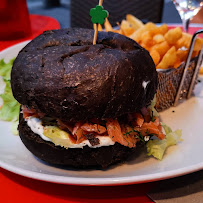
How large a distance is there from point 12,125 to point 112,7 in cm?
325

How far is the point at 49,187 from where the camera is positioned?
175 centimetres

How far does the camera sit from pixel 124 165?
1.94 m

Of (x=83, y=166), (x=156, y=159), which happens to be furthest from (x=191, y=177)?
(x=83, y=166)

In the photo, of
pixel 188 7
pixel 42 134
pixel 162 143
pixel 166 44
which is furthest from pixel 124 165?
pixel 188 7

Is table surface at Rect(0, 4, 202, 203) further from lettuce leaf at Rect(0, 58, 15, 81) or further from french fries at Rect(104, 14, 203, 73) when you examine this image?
lettuce leaf at Rect(0, 58, 15, 81)

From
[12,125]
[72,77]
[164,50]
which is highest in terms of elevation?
[72,77]

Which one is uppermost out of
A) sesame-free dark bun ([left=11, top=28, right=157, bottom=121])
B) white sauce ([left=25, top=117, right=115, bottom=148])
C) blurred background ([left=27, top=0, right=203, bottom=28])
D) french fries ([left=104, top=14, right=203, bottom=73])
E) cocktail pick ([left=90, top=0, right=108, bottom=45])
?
cocktail pick ([left=90, top=0, right=108, bottom=45])

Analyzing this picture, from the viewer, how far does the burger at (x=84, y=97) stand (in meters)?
1.64

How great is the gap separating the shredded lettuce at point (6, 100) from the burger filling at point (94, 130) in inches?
20.9

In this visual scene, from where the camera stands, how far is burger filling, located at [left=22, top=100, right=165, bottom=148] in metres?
1.74

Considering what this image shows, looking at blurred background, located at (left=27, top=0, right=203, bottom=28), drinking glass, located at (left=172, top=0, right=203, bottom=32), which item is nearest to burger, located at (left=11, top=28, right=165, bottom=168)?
drinking glass, located at (left=172, top=0, right=203, bottom=32)

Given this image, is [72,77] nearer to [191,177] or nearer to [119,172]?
[119,172]

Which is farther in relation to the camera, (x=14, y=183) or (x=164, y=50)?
(x=164, y=50)

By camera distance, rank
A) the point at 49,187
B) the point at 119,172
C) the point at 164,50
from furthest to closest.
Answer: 1. the point at 164,50
2. the point at 119,172
3. the point at 49,187
